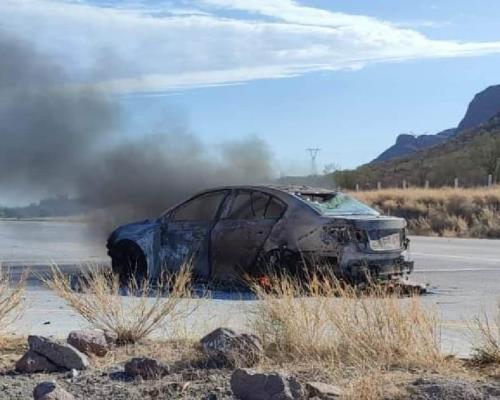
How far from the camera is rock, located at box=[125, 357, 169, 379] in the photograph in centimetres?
654

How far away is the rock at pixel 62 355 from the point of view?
22.5ft

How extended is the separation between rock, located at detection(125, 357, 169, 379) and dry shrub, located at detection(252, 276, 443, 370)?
2.92ft

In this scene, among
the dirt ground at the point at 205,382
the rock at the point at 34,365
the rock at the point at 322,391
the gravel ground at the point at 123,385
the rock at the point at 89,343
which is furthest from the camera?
the rock at the point at 89,343

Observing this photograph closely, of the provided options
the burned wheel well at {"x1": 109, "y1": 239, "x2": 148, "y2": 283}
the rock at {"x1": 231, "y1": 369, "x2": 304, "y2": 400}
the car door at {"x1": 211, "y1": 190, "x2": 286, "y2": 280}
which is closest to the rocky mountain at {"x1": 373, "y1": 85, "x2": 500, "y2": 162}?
the burned wheel well at {"x1": 109, "y1": 239, "x2": 148, "y2": 283}

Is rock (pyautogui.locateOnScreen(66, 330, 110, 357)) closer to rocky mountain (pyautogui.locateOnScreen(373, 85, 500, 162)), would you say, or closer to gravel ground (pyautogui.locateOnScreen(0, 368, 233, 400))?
gravel ground (pyautogui.locateOnScreen(0, 368, 233, 400))

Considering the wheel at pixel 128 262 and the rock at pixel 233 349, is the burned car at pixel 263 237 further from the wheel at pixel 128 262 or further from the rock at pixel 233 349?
the rock at pixel 233 349

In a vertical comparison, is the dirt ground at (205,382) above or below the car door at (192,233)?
below

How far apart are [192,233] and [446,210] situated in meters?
24.7

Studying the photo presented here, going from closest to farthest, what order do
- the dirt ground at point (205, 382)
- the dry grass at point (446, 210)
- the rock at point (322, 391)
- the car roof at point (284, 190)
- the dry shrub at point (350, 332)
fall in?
1. the rock at point (322, 391)
2. the dirt ground at point (205, 382)
3. the dry shrub at point (350, 332)
4. the car roof at point (284, 190)
5. the dry grass at point (446, 210)

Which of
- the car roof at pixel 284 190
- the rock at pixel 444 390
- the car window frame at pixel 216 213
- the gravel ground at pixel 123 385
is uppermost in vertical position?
the car roof at pixel 284 190

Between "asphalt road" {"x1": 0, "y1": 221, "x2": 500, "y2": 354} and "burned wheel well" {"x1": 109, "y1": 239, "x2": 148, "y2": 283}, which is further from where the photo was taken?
"burned wheel well" {"x1": 109, "y1": 239, "x2": 148, "y2": 283}

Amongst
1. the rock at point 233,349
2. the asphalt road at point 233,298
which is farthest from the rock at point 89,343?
the asphalt road at point 233,298

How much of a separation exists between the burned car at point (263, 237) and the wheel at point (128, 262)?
0.01 meters

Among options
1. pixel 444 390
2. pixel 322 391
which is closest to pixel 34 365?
pixel 322 391
